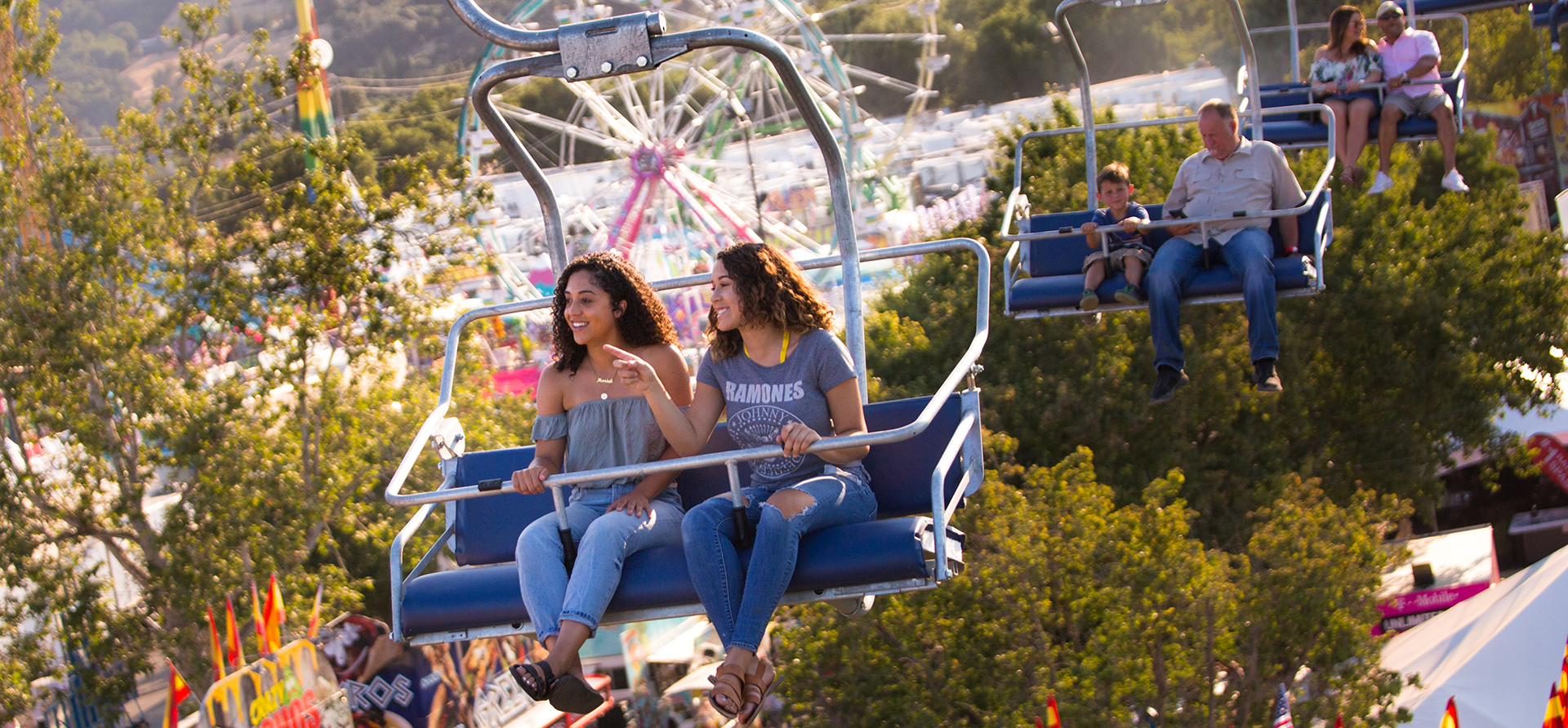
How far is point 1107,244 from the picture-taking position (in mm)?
7113

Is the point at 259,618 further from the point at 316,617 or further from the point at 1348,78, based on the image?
the point at 1348,78

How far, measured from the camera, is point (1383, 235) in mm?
21656

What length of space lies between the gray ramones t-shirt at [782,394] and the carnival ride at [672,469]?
0.15m

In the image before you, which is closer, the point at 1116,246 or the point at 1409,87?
the point at 1116,246

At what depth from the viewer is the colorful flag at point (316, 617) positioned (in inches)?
585

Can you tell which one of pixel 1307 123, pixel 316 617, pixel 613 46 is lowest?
pixel 316 617

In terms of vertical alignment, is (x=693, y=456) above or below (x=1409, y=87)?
below

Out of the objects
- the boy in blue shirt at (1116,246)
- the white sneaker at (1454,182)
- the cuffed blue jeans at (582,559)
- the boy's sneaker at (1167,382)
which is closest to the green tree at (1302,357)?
the white sneaker at (1454,182)

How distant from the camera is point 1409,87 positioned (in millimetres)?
8930

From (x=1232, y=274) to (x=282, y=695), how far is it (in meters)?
9.57

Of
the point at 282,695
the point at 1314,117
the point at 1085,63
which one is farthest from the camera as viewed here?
the point at 282,695

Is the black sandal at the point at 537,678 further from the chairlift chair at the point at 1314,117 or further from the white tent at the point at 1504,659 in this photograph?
the white tent at the point at 1504,659

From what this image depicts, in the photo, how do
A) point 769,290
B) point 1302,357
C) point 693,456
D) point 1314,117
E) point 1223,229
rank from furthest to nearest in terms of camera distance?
point 1302,357, point 1314,117, point 1223,229, point 769,290, point 693,456

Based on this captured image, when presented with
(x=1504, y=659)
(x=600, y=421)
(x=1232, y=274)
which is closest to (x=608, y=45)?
(x=600, y=421)
